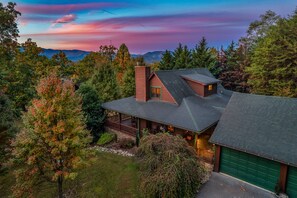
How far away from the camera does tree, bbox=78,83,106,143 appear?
17.2 m

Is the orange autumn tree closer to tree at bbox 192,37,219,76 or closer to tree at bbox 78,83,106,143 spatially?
tree at bbox 78,83,106,143

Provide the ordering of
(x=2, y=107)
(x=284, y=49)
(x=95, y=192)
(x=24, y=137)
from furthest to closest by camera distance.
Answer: (x=284, y=49) → (x=2, y=107) → (x=95, y=192) → (x=24, y=137)

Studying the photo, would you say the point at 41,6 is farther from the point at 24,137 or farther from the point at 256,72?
the point at 256,72

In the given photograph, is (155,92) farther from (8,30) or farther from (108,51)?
(108,51)

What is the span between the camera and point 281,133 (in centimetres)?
920

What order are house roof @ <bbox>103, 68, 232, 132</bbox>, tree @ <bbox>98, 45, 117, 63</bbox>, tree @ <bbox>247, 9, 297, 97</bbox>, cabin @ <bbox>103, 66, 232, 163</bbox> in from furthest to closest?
tree @ <bbox>98, 45, 117, 63</bbox>, tree @ <bbox>247, 9, 297, 97</bbox>, cabin @ <bbox>103, 66, 232, 163</bbox>, house roof @ <bbox>103, 68, 232, 132</bbox>

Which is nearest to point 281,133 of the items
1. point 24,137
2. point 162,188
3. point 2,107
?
point 162,188

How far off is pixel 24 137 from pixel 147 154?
5.44 meters

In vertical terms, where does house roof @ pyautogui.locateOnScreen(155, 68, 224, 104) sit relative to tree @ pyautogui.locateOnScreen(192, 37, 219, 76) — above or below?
below

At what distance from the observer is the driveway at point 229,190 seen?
8.80 meters

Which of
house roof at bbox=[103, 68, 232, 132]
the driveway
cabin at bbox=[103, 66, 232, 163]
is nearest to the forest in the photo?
cabin at bbox=[103, 66, 232, 163]

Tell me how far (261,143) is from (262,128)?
104 centimetres

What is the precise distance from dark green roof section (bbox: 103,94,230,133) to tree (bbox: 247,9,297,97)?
21.4 feet

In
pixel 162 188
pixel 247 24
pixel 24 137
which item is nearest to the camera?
pixel 24 137
